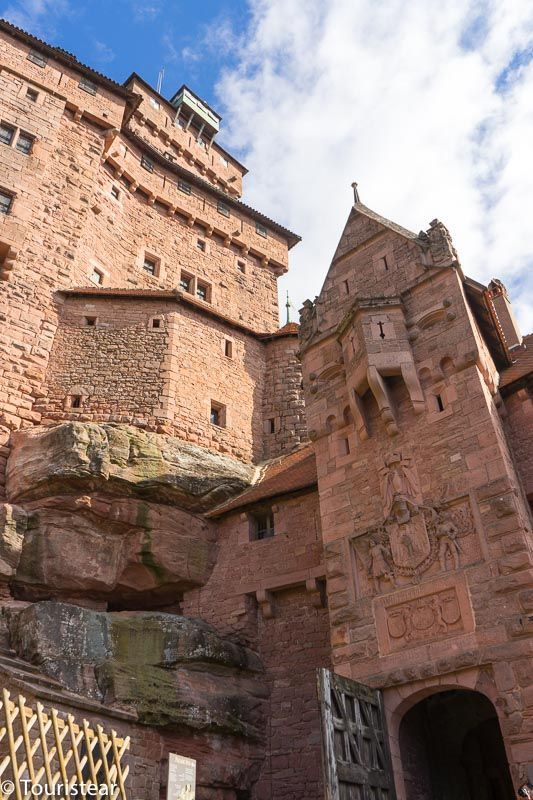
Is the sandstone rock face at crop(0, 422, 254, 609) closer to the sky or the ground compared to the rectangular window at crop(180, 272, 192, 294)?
closer to the ground

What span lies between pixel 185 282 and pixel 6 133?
8.64m

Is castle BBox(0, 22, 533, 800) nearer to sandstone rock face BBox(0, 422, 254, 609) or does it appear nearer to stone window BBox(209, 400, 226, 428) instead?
sandstone rock face BBox(0, 422, 254, 609)

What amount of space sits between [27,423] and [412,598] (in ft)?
38.9

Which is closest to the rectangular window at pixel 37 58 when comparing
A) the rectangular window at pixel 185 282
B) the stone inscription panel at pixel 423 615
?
the rectangular window at pixel 185 282

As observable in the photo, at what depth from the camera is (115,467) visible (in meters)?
17.3

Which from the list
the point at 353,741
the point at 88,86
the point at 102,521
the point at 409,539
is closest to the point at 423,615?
the point at 409,539

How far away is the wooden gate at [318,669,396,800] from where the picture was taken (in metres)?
10.5

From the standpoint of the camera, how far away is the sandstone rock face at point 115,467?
55.3 ft

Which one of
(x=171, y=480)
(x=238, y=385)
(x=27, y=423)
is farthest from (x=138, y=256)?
(x=171, y=480)

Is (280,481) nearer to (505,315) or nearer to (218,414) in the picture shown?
(218,414)

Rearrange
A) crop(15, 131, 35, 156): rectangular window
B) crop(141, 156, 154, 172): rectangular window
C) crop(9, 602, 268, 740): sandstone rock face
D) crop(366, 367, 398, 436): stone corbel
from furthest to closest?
crop(141, 156, 154, 172): rectangular window → crop(15, 131, 35, 156): rectangular window → crop(366, 367, 398, 436): stone corbel → crop(9, 602, 268, 740): sandstone rock face

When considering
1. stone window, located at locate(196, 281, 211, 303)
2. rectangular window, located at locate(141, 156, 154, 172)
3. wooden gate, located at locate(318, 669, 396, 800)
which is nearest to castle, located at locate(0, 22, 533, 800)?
wooden gate, located at locate(318, 669, 396, 800)

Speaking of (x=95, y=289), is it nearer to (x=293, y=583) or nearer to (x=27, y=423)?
(x=27, y=423)

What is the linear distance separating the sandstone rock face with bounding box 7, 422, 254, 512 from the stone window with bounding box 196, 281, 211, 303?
436 inches
